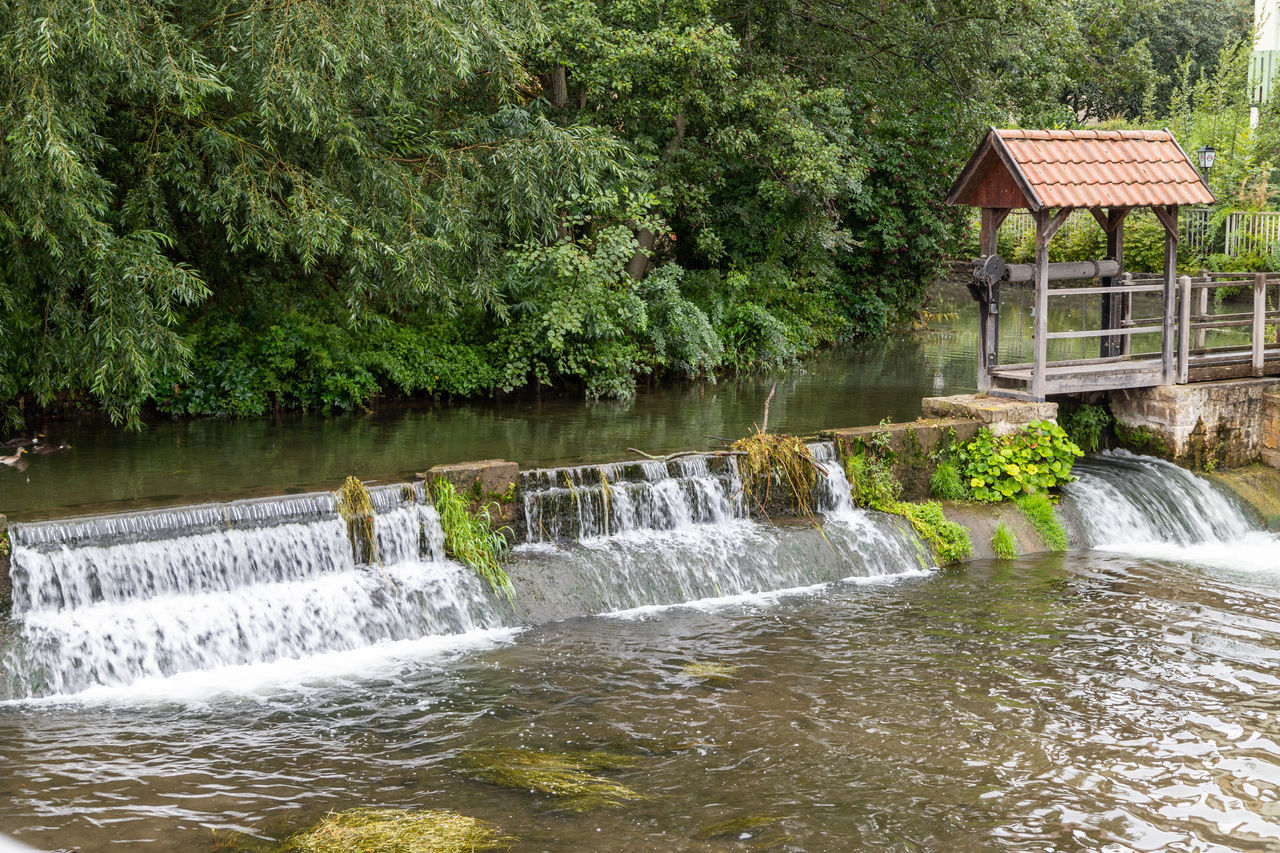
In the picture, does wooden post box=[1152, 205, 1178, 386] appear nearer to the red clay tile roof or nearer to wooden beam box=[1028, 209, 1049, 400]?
the red clay tile roof

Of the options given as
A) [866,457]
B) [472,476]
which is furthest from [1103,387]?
[472,476]

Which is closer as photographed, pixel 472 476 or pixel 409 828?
pixel 409 828

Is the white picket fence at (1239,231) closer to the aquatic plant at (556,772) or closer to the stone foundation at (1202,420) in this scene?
the stone foundation at (1202,420)

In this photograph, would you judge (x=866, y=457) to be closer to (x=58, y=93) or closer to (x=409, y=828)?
(x=409, y=828)

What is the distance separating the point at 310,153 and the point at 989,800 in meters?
10.6

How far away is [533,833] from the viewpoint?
6.40 m

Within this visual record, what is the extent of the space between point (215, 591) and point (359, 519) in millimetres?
A: 1340

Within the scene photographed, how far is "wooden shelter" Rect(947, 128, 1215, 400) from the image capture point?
42.8 feet

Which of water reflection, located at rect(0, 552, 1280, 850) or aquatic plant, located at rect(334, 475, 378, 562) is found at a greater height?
aquatic plant, located at rect(334, 475, 378, 562)

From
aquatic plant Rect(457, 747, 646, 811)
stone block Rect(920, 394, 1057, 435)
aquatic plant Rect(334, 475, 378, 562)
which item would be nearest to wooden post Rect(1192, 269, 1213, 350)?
stone block Rect(920, 394, 1057, 435)

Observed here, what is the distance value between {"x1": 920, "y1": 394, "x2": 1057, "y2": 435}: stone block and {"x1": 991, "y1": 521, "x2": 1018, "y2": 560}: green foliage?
4.21 ft

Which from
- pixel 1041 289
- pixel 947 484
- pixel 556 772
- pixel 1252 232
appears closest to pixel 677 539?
pixel 947 484

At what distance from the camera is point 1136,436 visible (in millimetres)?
14875

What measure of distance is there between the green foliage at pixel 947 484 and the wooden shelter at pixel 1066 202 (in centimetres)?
132
